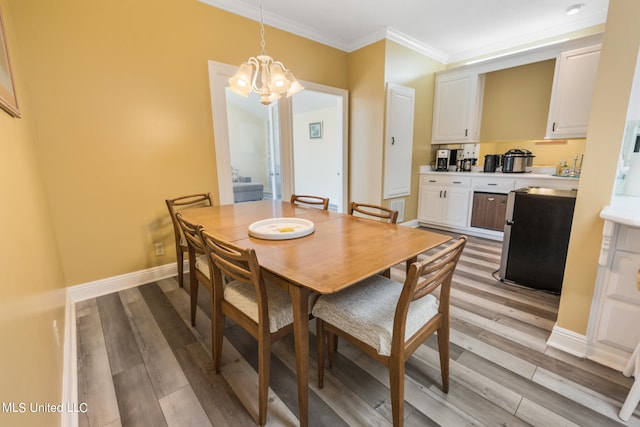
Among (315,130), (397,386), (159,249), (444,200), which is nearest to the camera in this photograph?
(397,386)

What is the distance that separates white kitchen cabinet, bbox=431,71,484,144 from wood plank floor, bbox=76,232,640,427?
2.76 m

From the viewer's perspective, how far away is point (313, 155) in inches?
251

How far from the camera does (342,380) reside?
58.3 inches

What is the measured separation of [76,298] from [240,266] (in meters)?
2.02

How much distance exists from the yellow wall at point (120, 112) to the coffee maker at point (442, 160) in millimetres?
3098

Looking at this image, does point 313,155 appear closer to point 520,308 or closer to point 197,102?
point 197,102

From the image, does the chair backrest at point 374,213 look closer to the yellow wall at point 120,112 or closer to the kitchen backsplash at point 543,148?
the yellow wall at point 120,112

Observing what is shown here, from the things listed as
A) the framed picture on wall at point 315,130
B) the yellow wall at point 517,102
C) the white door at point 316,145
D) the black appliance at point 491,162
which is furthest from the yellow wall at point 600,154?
the framed picture on wall at point 315,130

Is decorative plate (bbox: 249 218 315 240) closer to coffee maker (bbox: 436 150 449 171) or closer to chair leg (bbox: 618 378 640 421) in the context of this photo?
chair leg (bbox: 618 378 640 421)

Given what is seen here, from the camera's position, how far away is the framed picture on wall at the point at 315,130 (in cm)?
609

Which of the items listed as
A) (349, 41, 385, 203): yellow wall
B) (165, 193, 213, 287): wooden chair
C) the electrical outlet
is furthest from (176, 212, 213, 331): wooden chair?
(349, 41, 385, 203): yellow wall

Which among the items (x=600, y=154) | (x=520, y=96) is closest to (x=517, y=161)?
(x=520, y=96)

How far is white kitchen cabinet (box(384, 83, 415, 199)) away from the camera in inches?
145

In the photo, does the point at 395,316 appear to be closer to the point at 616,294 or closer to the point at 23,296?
the point at 23,296
